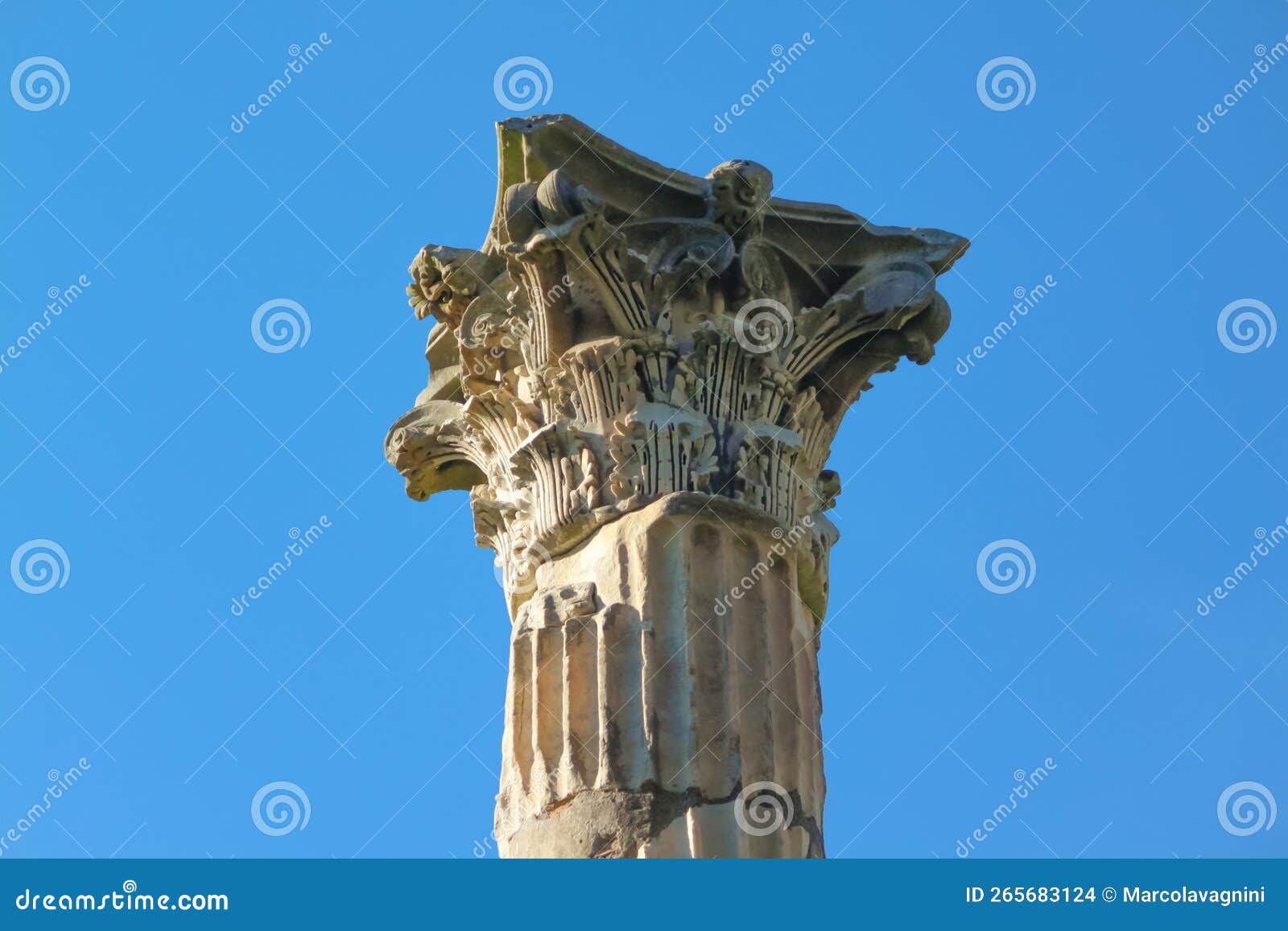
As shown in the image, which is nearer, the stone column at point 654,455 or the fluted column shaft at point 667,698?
the fluted column shaft at point 667,698

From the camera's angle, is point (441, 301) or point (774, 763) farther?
point (441, 301)

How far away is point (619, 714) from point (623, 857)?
1.05 m

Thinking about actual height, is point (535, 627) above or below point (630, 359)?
below

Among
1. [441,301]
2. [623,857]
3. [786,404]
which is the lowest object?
[623,857]

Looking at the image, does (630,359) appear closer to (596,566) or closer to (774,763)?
(596,566)

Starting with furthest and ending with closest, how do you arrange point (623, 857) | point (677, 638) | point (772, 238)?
point (772, 238) → point (677, 638) → point (623, 857)

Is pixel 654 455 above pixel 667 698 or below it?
above

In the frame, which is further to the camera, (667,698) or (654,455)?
(654,455)

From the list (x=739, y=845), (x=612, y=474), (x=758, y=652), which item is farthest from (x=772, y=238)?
(x=739, y=845)

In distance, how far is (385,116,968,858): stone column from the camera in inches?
533

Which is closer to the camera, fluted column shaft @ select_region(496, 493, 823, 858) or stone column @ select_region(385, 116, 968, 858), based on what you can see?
fluted column shaft @ select_region(496, 493, 823, 858)

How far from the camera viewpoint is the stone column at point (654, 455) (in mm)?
13531

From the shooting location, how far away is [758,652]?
14086 mm

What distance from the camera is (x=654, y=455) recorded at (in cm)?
1484
